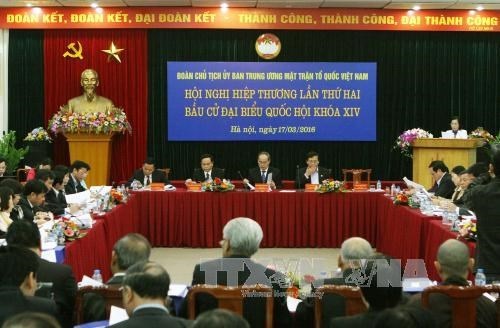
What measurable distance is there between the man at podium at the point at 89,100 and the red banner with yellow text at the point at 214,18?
32.1 inches

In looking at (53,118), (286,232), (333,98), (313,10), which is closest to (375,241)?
(286,232)

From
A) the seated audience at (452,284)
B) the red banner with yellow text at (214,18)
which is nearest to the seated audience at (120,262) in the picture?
the seated audience at (452,284)

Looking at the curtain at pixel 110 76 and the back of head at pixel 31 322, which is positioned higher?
the curtain at pixel 110 76

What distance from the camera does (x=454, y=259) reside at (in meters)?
3.22

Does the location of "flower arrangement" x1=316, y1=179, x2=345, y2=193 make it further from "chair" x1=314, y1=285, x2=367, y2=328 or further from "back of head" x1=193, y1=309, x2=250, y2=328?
"back of head" x1=193, y1=309, x2=250, y2=328

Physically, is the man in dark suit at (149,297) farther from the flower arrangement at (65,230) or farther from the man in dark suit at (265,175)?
the man in dark suit at (265,175)

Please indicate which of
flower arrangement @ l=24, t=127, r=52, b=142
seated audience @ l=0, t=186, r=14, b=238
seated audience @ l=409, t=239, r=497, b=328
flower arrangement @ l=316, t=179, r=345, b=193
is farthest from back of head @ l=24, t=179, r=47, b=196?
flower arrangement @ l=24, t=127, r=52, b=142

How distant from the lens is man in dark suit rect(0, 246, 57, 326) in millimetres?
2816

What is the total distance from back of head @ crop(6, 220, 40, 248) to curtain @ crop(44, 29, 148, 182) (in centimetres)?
837

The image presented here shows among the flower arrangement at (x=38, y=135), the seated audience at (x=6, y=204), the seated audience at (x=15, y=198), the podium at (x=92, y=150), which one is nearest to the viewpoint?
the seated audience at (x=6, y=204)

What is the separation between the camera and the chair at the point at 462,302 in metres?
2.85

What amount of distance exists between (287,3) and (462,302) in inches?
356

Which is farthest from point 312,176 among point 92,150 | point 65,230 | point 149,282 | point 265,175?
point 149,282

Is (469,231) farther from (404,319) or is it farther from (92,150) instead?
(92,150)
